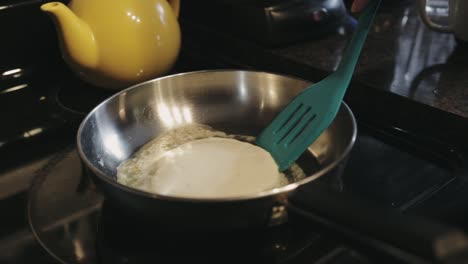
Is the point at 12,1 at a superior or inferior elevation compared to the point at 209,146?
superior

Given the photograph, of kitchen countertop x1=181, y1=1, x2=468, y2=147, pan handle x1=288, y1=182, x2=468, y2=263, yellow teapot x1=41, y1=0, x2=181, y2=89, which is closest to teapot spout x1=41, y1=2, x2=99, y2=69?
yellow teapot x1=41, y1=0, x2=181, y2=89

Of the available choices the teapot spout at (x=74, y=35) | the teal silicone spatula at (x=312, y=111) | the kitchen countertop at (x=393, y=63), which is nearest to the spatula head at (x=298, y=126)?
the teal silicone spatula at (x=312, y=111)

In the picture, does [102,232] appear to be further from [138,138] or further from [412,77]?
[412,77]

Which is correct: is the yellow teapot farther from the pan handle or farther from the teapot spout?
the pan handle

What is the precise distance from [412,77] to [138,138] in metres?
0.35

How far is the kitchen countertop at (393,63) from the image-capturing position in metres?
0.51

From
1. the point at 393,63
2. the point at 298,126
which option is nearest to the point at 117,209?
the point at 298,126

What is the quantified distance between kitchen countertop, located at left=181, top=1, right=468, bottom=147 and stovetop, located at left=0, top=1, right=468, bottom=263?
3 cm

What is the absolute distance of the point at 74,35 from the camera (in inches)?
21.0

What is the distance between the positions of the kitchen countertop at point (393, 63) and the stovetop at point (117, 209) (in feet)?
0.10

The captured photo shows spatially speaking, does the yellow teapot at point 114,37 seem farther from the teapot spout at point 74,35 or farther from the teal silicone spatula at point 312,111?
the teal silicone spatula at point 312,111

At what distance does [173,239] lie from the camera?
0.36 meters

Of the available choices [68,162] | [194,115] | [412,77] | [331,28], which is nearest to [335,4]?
[331,28]

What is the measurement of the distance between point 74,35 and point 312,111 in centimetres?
29
